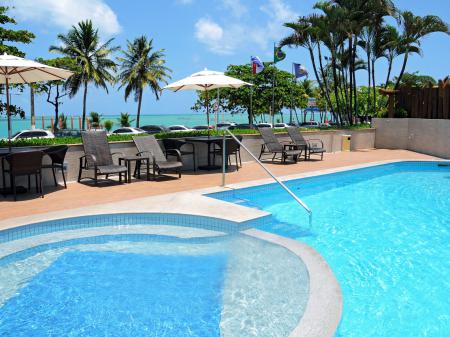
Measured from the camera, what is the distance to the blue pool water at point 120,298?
3674mm

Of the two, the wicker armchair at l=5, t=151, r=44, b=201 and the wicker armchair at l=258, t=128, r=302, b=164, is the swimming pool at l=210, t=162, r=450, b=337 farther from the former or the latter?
the wicker armchair at l=5, t=151, r=44, b=201

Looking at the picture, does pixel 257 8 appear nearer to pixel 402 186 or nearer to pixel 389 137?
pixel 389 137

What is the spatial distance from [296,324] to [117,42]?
39.8m

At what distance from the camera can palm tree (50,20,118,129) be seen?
3702 cm

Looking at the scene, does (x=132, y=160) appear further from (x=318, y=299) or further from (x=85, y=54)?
Result: (x=85, y=54)

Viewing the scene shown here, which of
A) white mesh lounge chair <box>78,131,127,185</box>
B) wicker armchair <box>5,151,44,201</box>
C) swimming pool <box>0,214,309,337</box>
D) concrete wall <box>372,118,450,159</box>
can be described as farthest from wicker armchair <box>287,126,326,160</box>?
wicker armchair <box>5,151,44,201</box>

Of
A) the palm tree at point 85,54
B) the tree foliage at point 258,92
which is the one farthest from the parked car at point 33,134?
the tree foliage at point 258,92

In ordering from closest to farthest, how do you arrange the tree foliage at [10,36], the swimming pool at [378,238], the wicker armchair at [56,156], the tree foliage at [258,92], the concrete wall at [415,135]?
the swimming pool at [378,238]
the wicker armchair at [56,156]
the concrete wall at [415,135]
the tree foliage at [10,36]
the tree foliage at [258,92]

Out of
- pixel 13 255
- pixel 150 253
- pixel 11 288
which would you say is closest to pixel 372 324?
pixel 150 253

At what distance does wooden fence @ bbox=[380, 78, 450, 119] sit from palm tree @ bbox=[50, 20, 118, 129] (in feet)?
87.0

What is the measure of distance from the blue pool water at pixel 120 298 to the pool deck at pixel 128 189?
1.64m

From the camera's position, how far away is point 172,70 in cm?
4591

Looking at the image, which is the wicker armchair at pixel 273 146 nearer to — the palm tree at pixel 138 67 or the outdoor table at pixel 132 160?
the outdoor table at pixel 132 160

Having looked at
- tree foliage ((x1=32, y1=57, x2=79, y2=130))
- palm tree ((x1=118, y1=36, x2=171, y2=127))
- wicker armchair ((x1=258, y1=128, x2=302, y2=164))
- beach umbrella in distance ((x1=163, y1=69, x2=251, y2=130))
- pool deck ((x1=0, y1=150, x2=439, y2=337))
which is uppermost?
palm tree ((x1=118, y1=36, x2=171, y2=127))
